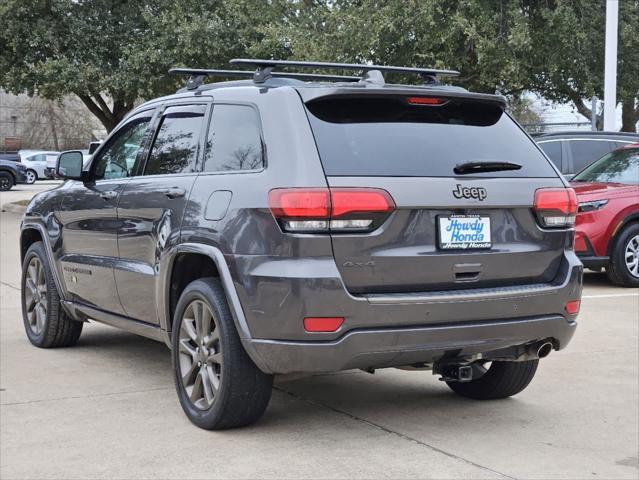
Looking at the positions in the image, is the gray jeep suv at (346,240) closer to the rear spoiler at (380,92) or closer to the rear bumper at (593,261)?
the rear spoiler at (380,92)

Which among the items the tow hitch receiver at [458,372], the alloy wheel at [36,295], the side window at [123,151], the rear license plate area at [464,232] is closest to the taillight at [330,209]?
the rear license plate area at [464,232]

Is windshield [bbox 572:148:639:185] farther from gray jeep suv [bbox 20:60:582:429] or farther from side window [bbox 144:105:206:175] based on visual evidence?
side window [bbox 144:105:206:175]

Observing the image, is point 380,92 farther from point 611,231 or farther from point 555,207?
point 611,231

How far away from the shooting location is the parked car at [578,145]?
1388 cm

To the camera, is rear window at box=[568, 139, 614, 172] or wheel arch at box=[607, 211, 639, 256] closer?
wheel arch at box=[607, 211, 639, 256]

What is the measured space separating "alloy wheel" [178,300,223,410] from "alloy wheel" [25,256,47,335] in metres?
2.45

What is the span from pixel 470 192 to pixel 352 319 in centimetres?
91

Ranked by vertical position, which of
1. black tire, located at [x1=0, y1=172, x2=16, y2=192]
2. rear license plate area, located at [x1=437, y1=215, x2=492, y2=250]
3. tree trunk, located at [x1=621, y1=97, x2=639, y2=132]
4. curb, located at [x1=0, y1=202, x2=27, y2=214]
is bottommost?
black tire, located at [x1=0, y1=172, x2=16, y2=192]

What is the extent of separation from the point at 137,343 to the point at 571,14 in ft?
52.8

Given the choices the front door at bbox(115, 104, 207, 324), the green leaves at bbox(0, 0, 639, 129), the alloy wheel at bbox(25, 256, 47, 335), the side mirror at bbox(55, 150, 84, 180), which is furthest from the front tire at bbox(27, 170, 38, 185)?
the front door at bbox(115, 104, 207, 324)

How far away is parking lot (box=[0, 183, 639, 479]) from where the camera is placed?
15.0ft

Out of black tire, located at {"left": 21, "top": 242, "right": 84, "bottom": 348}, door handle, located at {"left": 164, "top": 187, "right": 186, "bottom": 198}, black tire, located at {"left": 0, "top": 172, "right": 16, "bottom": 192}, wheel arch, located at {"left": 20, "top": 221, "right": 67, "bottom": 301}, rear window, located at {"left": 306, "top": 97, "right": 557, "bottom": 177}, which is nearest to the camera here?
rear window, located at {"left": 306, "top": 97, "right": 557, "bottom": 177}

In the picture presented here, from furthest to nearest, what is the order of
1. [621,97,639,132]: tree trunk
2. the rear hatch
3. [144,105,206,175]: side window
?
[621,97,639,132]: tree trunk → [144,105,206,175]: side window → the rear hatch

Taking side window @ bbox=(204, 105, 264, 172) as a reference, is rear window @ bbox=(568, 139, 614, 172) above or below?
below
